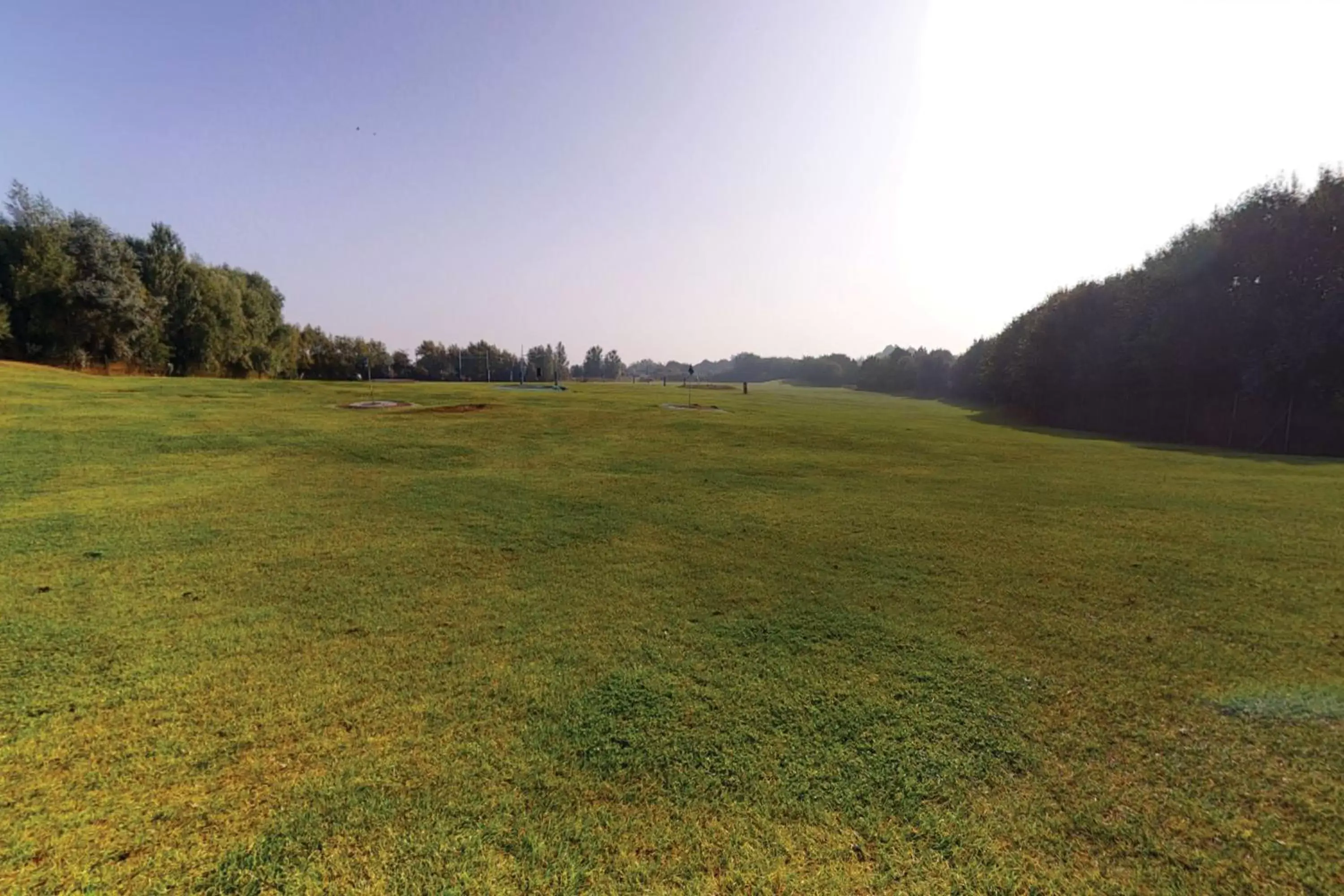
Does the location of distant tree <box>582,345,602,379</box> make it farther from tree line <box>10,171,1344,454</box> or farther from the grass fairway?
the grass fairway

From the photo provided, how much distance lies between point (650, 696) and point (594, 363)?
167 meters

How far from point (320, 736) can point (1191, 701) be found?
6322 mm

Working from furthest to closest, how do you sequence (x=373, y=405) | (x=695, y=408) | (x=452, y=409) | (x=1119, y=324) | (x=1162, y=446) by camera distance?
1. (x=1119, y=324)
2. (x=695, y=408)
3. (x=1162, y=446)
4. (x=452, y=409)
5. (x=373, y=405)

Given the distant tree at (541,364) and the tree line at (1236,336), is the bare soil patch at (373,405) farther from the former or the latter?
the distant tree at (541,364)

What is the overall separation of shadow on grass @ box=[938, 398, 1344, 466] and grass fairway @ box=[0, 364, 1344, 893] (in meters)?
15.4

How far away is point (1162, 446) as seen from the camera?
82.6 ft

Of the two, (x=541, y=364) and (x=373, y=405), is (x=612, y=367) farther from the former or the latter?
(x=373, y=405)

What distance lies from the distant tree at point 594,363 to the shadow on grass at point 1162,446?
132205mm

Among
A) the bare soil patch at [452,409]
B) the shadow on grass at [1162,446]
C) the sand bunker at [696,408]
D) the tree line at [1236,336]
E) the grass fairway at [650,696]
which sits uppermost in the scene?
the tree line at [1236,336]

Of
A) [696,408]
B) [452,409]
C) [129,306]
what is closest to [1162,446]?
[696,408]

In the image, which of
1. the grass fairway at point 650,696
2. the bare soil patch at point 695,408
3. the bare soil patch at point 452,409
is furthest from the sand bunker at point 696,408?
the grass fairway at point 650,696

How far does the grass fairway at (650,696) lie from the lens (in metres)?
2.69

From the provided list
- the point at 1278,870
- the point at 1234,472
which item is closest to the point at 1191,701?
the point at 1278,870

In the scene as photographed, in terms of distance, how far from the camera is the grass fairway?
8.82ft
